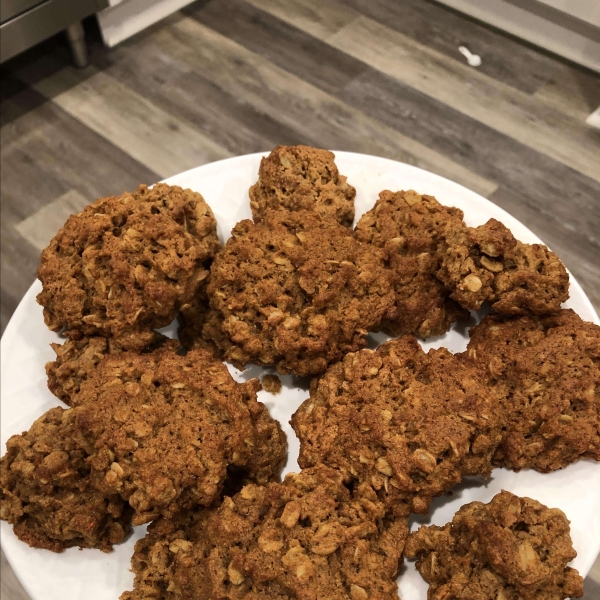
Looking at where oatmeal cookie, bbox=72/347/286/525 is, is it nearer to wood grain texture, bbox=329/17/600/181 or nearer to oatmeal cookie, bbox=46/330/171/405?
oatmeal cookie, bbox=46/330/171/405

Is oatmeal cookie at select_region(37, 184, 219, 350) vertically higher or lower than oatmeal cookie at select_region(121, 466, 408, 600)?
higher

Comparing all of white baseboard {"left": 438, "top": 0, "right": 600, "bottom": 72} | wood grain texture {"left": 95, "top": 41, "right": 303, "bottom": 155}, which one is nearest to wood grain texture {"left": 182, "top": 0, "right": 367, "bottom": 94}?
wood grain texture {"left": 95, "top": 41, "right": 303, "bottom": 155}

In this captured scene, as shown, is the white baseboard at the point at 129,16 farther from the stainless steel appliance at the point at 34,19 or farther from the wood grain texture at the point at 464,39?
the wood grain texture at the point at 464,39

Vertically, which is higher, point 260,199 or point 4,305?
point 260,199

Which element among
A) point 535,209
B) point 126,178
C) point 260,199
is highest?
point 260,199

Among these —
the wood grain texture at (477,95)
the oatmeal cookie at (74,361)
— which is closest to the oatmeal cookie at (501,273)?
the oatmeal cookie at (74,361)

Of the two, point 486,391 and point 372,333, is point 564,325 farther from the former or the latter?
point 372,333

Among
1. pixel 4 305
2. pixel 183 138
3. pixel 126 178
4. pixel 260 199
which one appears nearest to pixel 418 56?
pixel 183 138
